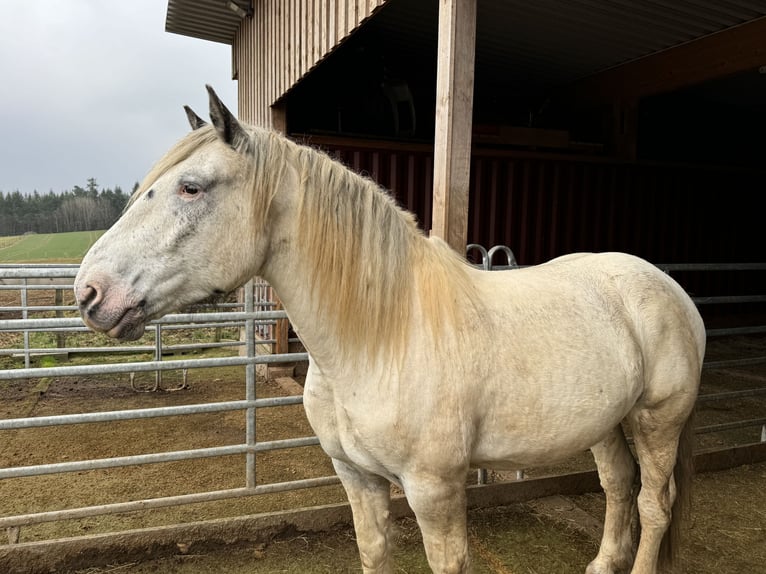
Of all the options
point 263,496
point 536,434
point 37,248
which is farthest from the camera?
point 37,248

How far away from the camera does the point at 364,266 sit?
151cm

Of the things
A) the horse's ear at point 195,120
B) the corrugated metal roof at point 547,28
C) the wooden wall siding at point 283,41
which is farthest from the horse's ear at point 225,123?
the corrugated metal roof at point 547,28

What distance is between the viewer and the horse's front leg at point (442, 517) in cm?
152

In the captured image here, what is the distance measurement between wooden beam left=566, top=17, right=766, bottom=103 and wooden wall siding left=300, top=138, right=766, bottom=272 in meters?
1.06

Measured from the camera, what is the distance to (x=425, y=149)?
6.33m

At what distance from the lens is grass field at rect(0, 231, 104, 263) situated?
792 centimetres

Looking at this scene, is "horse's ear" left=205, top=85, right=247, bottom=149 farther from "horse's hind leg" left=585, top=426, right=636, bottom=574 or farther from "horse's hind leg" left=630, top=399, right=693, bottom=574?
"horse's hind leg" left=585, top=426, right=636, bottom=574

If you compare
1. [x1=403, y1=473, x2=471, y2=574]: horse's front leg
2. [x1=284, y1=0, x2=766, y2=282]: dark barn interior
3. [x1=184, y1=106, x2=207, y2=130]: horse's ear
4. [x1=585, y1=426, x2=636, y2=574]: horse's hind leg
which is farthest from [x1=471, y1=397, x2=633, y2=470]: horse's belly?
[x1=284, y1=0, x2=766, y2=282]: dark barn interior

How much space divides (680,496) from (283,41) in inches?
182

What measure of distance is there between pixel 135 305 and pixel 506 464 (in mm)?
1252

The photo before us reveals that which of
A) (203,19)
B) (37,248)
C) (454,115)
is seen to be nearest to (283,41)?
(454,115)

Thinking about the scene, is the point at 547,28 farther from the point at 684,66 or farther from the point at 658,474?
the point at 658,474

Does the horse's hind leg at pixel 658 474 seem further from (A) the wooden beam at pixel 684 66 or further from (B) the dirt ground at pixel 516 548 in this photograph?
(A) the wooden beam at pixel 684 66

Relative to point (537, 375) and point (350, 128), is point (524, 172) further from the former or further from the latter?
point (537, 375)
